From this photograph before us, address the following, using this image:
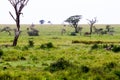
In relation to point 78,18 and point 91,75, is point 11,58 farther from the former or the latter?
point 78,18

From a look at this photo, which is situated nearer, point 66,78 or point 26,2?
point 66,78

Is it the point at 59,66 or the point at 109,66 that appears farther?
the point at 109,66

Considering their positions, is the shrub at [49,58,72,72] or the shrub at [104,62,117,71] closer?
the shrub at [49,58,72,72]

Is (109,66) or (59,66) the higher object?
(59,66)

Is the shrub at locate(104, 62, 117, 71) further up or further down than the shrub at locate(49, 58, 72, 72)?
further down

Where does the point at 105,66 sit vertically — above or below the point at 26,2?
below

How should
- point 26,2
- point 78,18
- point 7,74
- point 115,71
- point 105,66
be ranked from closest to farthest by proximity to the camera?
1. point 7,74
2. point 115,71
3. point 105,66
4. point 26,2
5. point 78,18

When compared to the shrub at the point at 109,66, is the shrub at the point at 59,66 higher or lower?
higher

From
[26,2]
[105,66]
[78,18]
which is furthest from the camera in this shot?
[78,18]

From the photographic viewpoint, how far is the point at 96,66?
22.0 m

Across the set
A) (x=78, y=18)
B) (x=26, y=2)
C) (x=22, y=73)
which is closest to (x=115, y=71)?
(x=22, y=73)

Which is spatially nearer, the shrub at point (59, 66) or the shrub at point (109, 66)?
the shrub at point (59, 66)

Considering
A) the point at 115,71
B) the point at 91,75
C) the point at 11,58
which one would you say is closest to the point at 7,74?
the point at 91,75

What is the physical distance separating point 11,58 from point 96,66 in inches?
293
